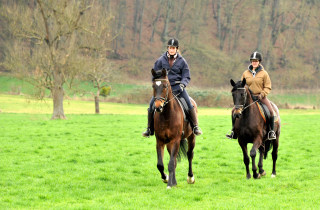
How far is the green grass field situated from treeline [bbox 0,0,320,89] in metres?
44.7

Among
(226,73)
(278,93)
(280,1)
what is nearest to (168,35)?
(226,73)

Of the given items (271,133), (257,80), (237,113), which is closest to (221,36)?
(257,80)

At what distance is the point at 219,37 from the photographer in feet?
244

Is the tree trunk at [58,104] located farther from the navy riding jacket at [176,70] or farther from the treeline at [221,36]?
the treeline at [221,36]

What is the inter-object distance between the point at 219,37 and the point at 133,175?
6556cm

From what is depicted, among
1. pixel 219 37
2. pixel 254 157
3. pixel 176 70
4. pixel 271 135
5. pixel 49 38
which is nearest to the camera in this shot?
pixel 176 70

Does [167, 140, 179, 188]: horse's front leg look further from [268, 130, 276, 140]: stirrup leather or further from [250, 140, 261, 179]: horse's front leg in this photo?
[268, 130, 276, 140]: stirrup leather

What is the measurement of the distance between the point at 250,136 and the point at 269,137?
72 centimetres

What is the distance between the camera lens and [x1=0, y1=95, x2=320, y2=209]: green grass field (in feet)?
26.6

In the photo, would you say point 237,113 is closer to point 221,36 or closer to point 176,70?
point 176,70

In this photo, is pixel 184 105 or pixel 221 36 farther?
pixel 221 36

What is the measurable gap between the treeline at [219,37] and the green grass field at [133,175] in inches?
1759

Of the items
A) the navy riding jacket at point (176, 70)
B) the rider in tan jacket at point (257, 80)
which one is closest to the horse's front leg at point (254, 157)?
→ the rider in tan jacket at point (257, 80)

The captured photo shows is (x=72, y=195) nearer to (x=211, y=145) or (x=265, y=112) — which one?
(x=265, y=112)
